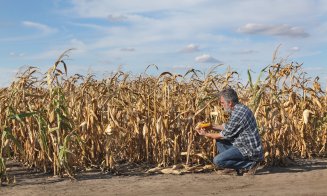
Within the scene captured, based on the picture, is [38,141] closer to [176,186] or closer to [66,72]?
[66,72]

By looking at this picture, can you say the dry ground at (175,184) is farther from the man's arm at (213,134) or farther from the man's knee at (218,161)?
the man's arm at (213,134)

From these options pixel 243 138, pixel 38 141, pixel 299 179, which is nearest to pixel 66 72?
pixel 38 141

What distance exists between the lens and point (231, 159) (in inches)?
332

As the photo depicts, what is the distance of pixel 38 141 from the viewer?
8.56 metres

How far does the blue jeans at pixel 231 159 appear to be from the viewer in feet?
27.5

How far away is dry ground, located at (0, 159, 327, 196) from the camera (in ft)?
24.4

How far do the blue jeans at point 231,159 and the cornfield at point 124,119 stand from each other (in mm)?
389

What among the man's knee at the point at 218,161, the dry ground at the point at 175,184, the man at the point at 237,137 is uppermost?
the man at the point at 237,137

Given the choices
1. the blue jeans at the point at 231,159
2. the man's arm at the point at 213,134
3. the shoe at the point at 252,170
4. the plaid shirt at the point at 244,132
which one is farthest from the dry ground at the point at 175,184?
the man's arm at the point at 213,134

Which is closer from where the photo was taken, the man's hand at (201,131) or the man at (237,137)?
the man at (237,137)

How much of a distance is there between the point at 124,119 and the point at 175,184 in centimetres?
186

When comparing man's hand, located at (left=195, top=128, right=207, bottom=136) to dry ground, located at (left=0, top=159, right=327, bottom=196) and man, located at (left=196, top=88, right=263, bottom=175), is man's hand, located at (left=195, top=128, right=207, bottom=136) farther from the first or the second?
dry ground, located at (left=0, top=159, right=327, bottom=196)

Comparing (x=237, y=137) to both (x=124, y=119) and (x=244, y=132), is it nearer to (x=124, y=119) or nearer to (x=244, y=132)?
(x=244, y=132)

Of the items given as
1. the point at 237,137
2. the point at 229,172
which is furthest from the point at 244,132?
the point at 229,172
